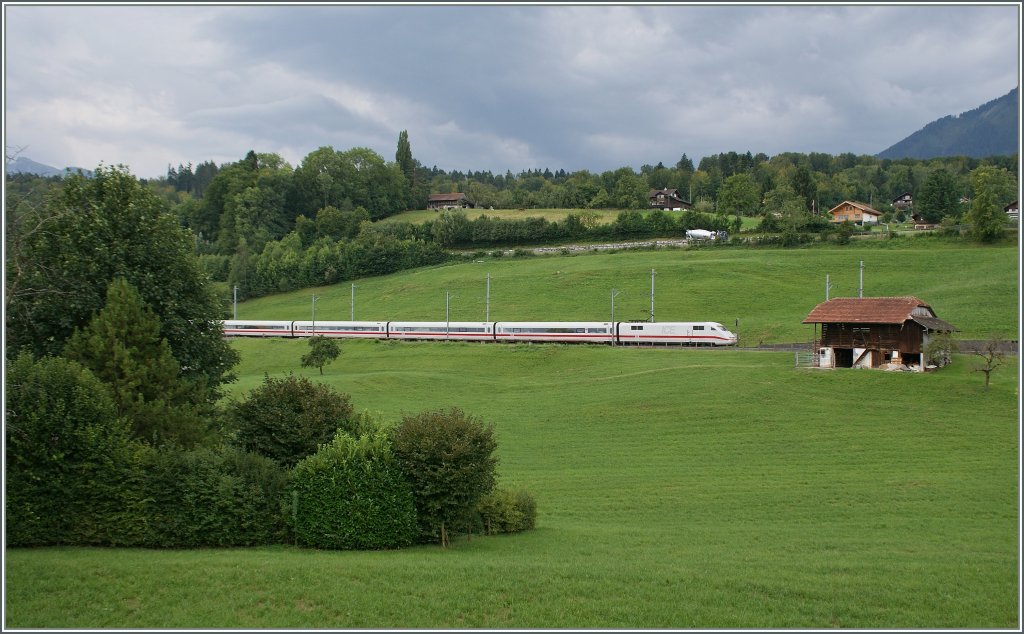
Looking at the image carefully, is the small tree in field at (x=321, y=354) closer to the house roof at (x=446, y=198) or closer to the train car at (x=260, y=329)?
the train car at (x=260, y=329)

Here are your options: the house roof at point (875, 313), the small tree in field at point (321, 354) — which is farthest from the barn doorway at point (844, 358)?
the small tree in field at point (321, 354)

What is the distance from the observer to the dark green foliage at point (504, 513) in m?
19.3

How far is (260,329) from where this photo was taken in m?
85.1

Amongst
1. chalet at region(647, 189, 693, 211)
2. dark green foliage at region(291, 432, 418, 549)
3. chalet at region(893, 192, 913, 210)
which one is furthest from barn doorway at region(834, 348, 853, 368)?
chalet at region(893, 192, 913, 210)

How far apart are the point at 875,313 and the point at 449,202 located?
421ft

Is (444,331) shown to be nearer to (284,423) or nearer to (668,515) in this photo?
(668,515)

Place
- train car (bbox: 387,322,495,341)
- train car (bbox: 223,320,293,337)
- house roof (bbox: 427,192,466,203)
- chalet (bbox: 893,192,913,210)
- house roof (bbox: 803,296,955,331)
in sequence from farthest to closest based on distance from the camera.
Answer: house roof (bbox: 427,192,466,203) → chalet (bbox: 893,192,913,210) → train car (bbox: 223,320,293,337) → train car (bbox: 387,322,495,341) → house roof (bbox: 803,296,955,331)

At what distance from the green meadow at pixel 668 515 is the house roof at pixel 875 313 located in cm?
322

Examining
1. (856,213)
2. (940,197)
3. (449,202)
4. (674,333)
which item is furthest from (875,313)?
(449,202)

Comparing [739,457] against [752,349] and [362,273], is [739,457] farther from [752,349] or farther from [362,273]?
[362,273]

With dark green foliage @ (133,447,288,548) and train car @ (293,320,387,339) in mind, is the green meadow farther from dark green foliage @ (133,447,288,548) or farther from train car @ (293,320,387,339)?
train car @ (293,320,387,339)

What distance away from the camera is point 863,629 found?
11891 mm

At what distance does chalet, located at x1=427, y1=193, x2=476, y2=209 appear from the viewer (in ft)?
534

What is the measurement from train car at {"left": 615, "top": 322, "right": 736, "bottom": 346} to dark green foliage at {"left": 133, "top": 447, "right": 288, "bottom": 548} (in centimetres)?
4999
